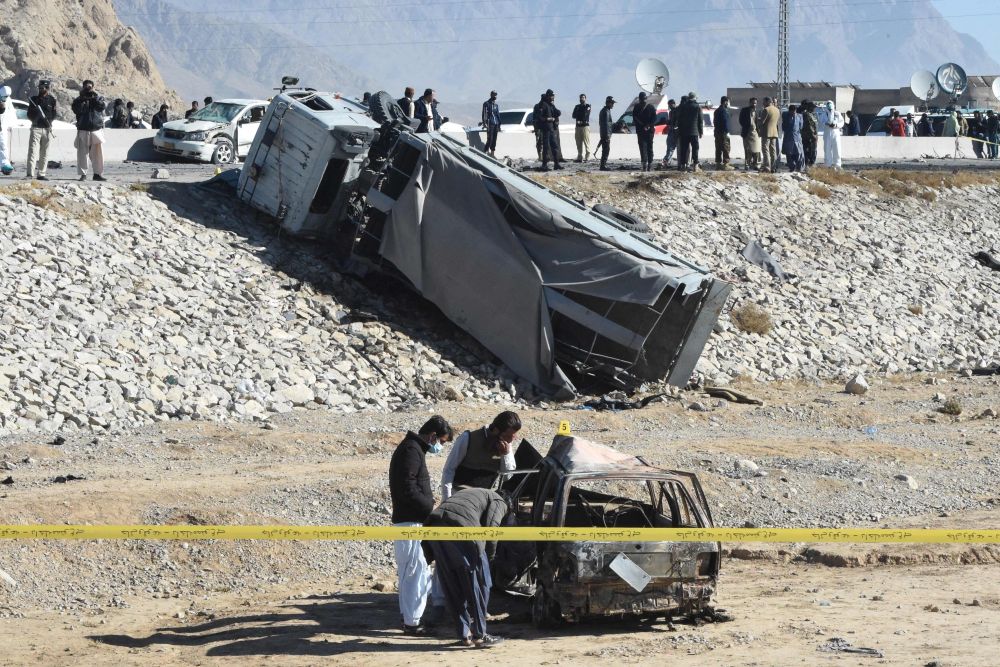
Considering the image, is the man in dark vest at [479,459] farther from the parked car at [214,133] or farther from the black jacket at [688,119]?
the parked car at [214,133]

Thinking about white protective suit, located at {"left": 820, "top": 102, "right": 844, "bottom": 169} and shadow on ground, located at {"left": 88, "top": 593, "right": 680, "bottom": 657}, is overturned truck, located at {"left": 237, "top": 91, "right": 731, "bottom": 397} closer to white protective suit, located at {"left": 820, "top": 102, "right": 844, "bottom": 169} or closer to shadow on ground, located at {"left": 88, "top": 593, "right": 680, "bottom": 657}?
shadow on ground, located at {"left": 88, "top": 593, "right": 680, "bottom": 657}

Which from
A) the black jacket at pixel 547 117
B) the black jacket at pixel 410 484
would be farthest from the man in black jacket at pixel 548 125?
the black jacket at pixel 410 484

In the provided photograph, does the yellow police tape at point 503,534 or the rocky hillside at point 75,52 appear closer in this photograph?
the yellow police tape at point 503,534

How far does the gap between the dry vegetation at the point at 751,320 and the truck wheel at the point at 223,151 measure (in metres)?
11.6

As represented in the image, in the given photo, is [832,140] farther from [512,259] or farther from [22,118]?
[22,118]

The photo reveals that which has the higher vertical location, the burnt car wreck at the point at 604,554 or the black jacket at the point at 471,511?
the black jacket at the point at 471,511

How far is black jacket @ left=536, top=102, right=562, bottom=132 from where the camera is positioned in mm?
26531

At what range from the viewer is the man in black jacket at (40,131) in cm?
2155

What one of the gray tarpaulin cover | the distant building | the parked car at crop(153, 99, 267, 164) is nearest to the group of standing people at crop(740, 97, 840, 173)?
the parked car at crop(153, 99, 267, 164)

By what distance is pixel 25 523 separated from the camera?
11.0 meters

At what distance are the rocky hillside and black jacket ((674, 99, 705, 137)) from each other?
1882 inches

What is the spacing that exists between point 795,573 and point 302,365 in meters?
8.47

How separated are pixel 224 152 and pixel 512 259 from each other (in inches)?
463

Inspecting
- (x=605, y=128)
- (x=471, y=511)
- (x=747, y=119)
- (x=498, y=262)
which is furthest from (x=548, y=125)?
(x=471, y=511)
